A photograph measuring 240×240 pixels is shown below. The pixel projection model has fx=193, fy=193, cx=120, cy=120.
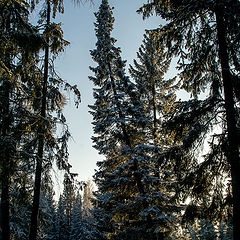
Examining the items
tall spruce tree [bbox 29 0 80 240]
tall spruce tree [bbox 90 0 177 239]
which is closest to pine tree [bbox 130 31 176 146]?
tall spruce tree [bbox 90 0 177 239]

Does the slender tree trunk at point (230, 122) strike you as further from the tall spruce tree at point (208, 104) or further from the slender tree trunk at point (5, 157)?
the slender tree trunk at point (5, 157)

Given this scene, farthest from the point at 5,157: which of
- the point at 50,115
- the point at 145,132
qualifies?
the point at 145,132

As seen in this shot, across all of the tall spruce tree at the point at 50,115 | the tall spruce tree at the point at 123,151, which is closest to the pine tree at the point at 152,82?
the tall spruce tree at the point at 123,151

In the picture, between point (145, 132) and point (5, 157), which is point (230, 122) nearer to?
point (5, 157)

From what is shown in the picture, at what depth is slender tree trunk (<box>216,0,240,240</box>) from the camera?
448cm

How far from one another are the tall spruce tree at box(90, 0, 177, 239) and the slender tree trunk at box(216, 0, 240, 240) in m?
5.48

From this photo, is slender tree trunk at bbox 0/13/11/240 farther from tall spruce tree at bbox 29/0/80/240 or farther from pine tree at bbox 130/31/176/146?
pine tree at bbox 130/31/176/146

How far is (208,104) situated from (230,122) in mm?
786

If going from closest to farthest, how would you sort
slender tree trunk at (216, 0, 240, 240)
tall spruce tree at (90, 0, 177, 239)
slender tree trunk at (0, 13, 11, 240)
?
slender tree trunk at (0, 13, 11, 240)
slender tree trunk at (216, 0, 240, 240)
tall spruce tree at (90, 0, 177, 239)

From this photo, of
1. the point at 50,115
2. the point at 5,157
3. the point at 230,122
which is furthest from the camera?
the point at 50,115

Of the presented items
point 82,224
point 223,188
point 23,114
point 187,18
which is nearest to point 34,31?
point 23,114

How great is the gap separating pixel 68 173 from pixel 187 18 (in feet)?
22.7

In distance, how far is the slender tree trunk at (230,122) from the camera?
4.48m

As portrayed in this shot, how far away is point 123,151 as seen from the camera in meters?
10.8
